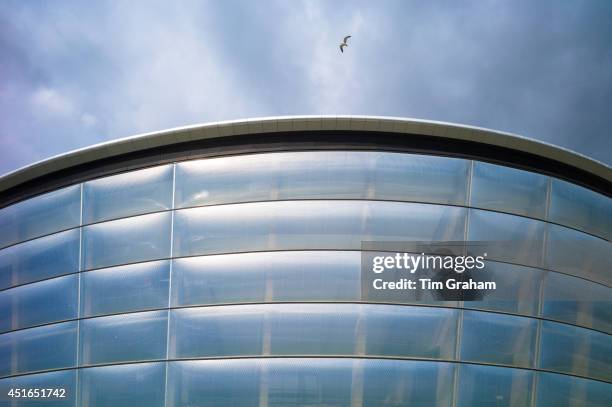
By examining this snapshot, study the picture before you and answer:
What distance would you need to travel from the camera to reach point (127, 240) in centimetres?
1973

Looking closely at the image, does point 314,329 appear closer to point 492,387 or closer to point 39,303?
point 492,387

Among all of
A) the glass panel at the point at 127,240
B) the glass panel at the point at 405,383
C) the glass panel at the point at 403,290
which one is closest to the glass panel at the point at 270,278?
the glass panel at the point at 403,290

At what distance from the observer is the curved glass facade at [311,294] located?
17.6 meters

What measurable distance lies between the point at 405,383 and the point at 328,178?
6.78m

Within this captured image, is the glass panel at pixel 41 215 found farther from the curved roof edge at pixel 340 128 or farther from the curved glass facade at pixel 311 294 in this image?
the curved roof edge at pixel 340 128

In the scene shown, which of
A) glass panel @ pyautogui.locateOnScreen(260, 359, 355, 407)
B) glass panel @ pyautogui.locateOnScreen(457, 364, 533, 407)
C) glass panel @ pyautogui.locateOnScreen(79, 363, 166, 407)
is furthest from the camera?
glass panel @ pyautogui.locateOnScreen(79, 363, 166, 407)

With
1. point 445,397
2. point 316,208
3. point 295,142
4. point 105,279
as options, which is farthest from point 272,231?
point 445,397

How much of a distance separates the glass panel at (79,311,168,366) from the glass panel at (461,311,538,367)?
9.58 m

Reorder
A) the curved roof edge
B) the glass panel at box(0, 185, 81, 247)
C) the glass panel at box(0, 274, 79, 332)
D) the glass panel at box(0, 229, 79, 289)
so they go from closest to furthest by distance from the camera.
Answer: the curved roof edge
the glass panel at box(0, 274, 79, 332)
the glass panel at box(0, 229, 79, 289)
the glass panel at box(0, 185, 81, 247)

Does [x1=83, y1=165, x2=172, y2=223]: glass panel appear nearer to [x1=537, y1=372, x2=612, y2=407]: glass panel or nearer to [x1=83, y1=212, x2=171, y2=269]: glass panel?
[x1=83, y1=212, x2=171, y2=269]: glass panel

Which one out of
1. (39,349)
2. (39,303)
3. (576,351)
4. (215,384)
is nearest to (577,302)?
(576,351)

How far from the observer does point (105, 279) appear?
776 inches

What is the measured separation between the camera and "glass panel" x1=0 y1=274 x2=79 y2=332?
20312mm

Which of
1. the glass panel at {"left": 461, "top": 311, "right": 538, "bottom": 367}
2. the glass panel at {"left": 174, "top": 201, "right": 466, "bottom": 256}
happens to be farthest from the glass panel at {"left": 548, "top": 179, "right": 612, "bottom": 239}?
the glass panel at {"left": 461, "top": 311, "right": 538, "bottom": 367}
